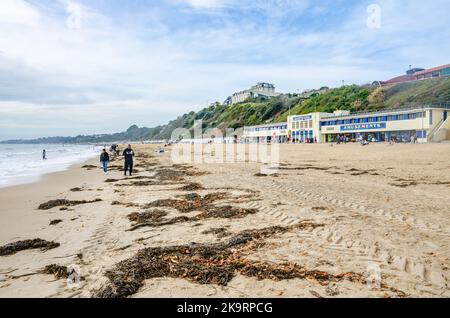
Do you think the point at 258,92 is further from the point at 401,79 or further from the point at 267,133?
the point at 267,133

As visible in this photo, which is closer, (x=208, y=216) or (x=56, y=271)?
(x=56, y=271)

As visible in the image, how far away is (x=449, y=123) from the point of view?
44.3 m

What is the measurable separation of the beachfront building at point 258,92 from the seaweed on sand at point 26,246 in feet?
587

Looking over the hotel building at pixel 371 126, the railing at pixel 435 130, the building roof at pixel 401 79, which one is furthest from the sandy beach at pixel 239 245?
the building roof at pixel 401 79

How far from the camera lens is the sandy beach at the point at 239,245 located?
3723 millimetres

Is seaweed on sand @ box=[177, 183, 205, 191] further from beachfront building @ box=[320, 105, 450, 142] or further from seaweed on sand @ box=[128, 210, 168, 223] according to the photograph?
beachfront building @ box=[320, 105, 450, 142]

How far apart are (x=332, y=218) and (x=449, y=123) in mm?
49704

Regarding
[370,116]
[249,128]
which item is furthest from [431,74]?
[249,128]

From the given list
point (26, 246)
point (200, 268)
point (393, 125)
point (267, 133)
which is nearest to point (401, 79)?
point (267, 133)

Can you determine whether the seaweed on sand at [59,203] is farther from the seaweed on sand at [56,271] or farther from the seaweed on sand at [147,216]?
the seaweed on sand at [56,271]

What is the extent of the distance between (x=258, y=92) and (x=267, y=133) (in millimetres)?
111202

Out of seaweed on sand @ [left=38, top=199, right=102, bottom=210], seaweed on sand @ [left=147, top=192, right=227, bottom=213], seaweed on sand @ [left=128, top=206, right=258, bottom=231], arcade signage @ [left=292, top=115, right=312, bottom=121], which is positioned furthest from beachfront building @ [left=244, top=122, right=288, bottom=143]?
seaweed on sand @ [left=128, top=206, right=258, bottom=231]

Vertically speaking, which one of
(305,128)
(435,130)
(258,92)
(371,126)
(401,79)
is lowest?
(435,130)

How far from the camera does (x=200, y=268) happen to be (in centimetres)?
425
